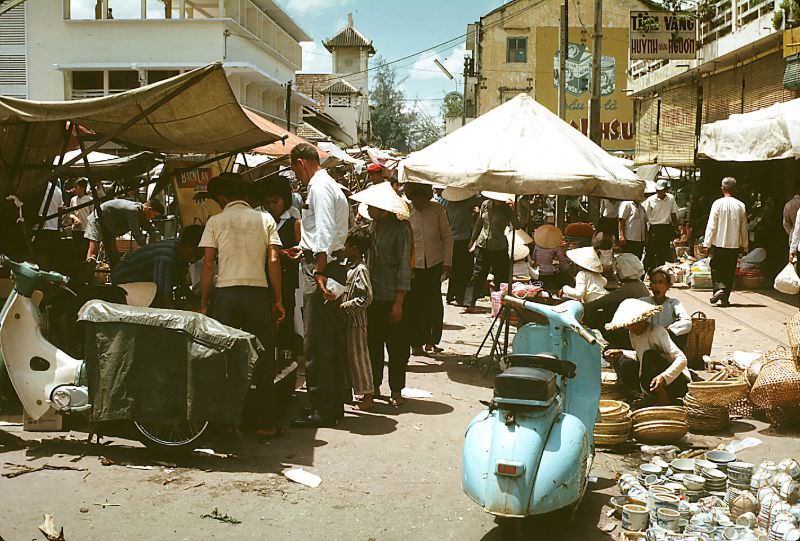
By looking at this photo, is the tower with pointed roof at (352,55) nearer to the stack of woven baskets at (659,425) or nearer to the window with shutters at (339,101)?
the window with shutters at (339,101)

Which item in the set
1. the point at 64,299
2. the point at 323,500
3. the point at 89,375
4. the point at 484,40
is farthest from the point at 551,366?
the point at 484,40

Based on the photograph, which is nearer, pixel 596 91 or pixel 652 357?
pixel 652 357

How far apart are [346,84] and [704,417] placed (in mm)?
67346

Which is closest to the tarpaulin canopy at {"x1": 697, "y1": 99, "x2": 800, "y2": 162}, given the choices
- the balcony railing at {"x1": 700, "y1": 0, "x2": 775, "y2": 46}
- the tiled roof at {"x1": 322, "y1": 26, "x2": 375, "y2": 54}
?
the balcony railing at {"x1": 700, "y1": 0, "x2": 775, "y2": 46}

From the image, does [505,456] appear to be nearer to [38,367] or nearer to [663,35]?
[38,367]

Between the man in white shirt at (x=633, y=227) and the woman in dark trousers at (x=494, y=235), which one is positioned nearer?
the woman in dark trousers at (x=494, y=235)

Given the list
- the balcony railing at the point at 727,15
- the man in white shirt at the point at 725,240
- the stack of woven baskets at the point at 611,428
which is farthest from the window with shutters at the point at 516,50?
the stack of woven baskets at the point at 611,428

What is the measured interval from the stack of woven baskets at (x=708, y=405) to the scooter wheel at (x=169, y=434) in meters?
3.97

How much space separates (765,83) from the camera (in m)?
17.5

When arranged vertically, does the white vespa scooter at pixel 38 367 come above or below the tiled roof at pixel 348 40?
below

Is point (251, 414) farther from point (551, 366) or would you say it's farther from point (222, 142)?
point (222, 142)

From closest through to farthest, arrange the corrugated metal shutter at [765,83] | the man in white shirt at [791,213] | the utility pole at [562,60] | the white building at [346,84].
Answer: the man in white shirt at [791,213] < the corrugated metal shutter at [765,83] < the utility pole at [562,60] < the white building at [346,84]

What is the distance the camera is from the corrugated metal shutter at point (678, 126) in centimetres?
2336

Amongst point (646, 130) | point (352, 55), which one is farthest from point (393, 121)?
point (646, 130)
